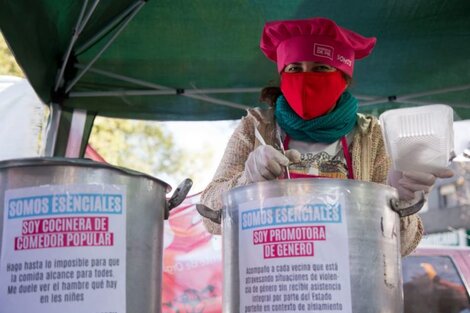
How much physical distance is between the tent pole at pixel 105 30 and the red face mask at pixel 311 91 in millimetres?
1434

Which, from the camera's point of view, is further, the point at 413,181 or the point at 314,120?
the point at 314,120

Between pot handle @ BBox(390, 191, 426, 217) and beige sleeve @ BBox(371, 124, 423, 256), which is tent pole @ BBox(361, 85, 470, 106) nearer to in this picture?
beige sleeve @ BBox(371, 124, 423, 256)

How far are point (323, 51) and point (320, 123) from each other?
19 cm

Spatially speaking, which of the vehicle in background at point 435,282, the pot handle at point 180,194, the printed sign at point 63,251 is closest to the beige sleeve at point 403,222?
the pot handle at point 180,194

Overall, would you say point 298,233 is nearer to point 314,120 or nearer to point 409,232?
point 409,232

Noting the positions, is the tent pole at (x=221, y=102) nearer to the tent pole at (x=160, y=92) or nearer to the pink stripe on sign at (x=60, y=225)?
the tent pole at (x=160, y=92)

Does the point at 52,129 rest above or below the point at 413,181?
above

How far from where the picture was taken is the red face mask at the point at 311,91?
162cm

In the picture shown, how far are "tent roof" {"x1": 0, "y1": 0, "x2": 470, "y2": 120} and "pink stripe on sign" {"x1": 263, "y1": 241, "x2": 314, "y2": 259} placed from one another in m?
1.83

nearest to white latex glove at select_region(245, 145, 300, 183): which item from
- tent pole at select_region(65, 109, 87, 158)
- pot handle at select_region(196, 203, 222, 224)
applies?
pot handle at select_region(196, 203, 222, 224)

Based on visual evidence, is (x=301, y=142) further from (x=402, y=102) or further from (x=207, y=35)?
(x=402, y=102)

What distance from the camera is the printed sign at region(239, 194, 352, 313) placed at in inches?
37.1

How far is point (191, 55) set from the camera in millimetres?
3127

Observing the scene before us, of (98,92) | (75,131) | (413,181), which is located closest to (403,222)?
(413,181)
